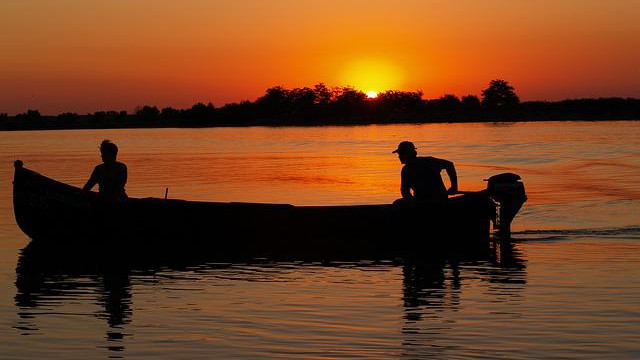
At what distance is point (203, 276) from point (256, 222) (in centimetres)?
298

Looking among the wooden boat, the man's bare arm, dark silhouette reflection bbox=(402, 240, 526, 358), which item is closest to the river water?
dark silhouette reflection bbox=(402, 240, 526, 358)

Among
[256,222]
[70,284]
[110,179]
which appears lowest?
[70,284]

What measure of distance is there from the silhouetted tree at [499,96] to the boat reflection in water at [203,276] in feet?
514

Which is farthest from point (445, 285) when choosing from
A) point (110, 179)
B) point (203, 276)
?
point (110, 179)

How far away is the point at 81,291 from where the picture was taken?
13.2m

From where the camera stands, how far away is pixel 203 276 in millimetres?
14438

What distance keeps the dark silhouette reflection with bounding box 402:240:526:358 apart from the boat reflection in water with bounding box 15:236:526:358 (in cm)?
1

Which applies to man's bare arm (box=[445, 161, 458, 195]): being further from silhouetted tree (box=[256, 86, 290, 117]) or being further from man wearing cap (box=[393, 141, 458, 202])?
silhouetted tree (box=[256, 86, 290, 117])

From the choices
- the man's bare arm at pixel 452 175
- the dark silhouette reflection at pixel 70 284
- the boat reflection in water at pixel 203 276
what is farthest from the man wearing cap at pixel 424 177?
the dark silhouette reflection at pixel 70 284

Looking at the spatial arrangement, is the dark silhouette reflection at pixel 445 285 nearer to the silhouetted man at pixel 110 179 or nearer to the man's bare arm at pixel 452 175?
the man's bare arm at pixel 452 175

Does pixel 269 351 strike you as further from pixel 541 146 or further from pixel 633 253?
pixel 541 146

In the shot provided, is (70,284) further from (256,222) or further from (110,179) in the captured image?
(256,222)

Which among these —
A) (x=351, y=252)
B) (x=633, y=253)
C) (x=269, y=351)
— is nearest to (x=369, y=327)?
(x=269, y=351)

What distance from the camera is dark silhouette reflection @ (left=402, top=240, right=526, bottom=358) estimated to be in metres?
10.0
